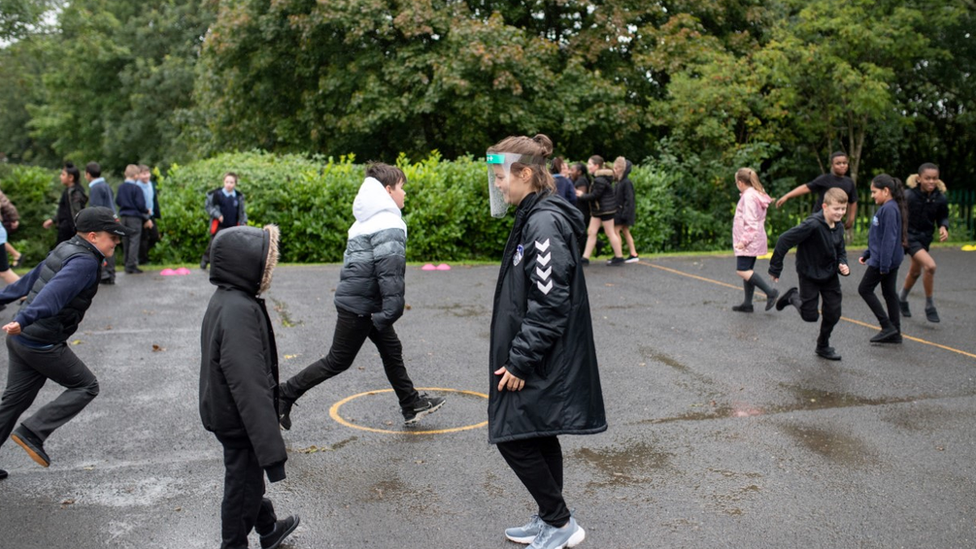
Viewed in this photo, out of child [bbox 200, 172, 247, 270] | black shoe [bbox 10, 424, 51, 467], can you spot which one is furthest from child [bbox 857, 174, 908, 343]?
child [bbox 200, 172, 247, 270]

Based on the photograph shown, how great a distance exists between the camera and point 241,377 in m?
3.82

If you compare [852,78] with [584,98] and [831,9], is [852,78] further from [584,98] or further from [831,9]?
[584,98]

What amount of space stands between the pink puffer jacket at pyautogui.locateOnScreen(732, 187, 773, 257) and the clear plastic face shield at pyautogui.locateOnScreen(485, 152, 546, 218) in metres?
6.73

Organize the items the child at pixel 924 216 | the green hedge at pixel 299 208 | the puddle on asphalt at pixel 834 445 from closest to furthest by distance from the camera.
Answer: the puddle on asphalt at pixel 834 445 < the child at pixel 924 216 < the green hedge at pixel 299 208

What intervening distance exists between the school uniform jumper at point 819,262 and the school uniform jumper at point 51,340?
5.83 m

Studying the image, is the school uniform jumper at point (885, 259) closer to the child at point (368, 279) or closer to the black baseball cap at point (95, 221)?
the child at point (368, 279)

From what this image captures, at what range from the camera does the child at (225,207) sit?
14094 millimetres

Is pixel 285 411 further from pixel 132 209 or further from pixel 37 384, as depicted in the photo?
pixel 132 209

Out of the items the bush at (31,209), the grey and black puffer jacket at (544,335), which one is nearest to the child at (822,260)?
the grey and black puffer jacket at (544,335)

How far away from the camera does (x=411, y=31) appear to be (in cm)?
2062

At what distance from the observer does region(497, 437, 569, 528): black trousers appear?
4098 millimetres

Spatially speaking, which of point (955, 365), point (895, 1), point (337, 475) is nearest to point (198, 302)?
point (337, 475)

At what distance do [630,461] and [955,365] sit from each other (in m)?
4.19

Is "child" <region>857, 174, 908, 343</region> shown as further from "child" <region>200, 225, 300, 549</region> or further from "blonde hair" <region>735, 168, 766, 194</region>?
"child" <region>200, 225, 300, 549</region>
